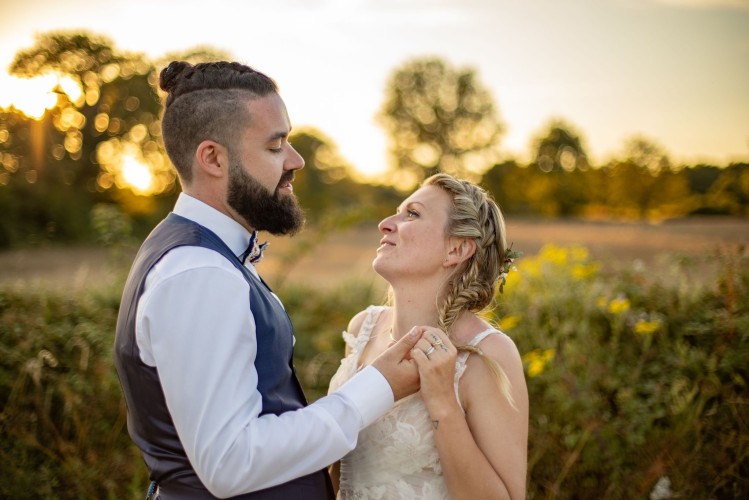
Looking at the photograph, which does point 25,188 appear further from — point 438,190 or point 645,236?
point 645,236

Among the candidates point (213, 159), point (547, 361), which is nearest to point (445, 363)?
point (213, 159)

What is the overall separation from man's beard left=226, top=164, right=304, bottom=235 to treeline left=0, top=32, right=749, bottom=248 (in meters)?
0.66

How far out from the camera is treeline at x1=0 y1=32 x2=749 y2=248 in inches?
292

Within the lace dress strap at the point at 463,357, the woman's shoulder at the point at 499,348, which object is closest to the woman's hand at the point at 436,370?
the lace dress strap at the point at 463,357

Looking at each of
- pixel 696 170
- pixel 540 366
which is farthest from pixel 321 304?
pixel 696 170

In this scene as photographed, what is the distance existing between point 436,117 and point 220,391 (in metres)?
44.2

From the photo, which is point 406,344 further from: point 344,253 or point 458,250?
point 344,253

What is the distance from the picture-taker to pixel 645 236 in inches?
683

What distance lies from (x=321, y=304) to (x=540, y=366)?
11.6 ft

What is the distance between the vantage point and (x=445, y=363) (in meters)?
2.01

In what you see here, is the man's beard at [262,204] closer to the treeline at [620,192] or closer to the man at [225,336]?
the man at [225,336]

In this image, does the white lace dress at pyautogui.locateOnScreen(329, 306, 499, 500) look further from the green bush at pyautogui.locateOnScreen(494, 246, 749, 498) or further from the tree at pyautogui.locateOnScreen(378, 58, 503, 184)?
the tree at pyautogui.locateOnScreen(378, 58, 503, 184)

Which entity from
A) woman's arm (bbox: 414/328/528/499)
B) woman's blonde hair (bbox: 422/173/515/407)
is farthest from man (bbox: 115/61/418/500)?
woman's blonde hair (bbox: 422/173/515/407)

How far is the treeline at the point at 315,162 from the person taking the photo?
7425 mm
